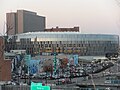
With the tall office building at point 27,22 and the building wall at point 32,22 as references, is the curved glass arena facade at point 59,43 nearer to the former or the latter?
the tall office building at point 27,22

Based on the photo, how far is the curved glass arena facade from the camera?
2788 inches

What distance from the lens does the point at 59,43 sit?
71312mm

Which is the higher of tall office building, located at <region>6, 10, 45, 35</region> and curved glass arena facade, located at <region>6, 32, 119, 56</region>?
tall office building, located at <region>6, 10, 45, 35</region>

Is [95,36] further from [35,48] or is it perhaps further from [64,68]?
[64,68]

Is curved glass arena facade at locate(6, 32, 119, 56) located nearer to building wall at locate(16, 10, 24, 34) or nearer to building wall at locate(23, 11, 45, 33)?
building wall at locate(16, 10, 24, 34)

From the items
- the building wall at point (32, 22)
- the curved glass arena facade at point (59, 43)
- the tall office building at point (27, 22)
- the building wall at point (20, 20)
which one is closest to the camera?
the curved glass arena facade at point (59, 43)

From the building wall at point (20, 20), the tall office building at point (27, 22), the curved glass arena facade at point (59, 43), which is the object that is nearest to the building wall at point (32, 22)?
the tall office building at point (27, 22)

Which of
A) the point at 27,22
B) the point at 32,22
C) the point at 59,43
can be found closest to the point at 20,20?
the point at 27,22

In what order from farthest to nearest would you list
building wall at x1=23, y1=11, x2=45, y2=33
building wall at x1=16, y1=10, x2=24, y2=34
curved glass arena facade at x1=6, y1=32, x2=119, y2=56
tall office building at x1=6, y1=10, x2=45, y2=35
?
building wall at x1=23, y1=11, x2=45, y2=33
building wall at x1=16, y1=10, x2=24, y2=34
tall office building at x1=6, y1=10, x2=45, y2=35
curved glass arena facade at x1=6, y1=32, x2=119, y2=56

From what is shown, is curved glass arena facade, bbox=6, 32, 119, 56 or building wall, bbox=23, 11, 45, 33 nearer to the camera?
curved glass arena facade, bbox=6, 32, 119, 56

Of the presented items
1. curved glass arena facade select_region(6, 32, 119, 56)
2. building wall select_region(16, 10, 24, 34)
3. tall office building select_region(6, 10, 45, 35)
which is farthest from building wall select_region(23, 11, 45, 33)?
curved glass arena facade select_region(6, 32, 119, 56)

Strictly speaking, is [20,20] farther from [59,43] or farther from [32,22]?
[59,43]

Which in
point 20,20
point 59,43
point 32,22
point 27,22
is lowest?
point 59,43

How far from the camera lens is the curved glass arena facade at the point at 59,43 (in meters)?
70.8
